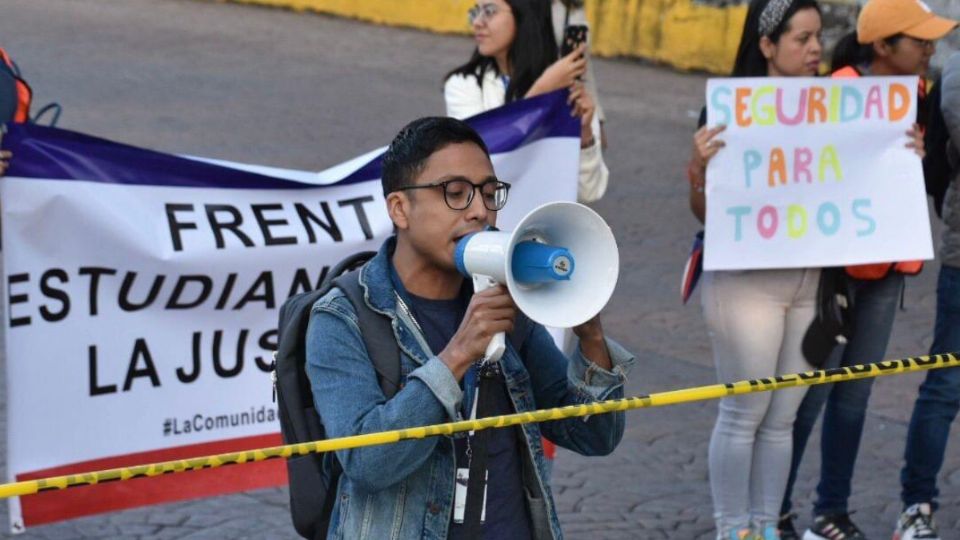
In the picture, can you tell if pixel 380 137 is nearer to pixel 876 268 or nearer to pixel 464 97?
pixel 464 97

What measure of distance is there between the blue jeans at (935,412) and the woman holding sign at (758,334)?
527 mm

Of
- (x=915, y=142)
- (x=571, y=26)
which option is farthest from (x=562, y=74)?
(x=915, y=142)

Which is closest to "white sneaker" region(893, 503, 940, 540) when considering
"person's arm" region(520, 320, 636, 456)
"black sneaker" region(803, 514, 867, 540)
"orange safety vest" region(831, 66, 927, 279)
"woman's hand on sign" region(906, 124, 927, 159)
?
"black sneaker" region(803, 514, 867, 540)

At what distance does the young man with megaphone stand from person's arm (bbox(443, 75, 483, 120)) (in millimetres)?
2433

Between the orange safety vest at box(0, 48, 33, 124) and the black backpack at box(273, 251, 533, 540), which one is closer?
the black backpack at box(273, 251, 533, 540)

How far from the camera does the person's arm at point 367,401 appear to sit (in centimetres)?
291

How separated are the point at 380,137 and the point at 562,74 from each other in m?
7.39

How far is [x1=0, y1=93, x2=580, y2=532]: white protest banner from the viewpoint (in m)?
4.95

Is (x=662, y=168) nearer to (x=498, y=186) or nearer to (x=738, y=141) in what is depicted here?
(x=738, y=141)

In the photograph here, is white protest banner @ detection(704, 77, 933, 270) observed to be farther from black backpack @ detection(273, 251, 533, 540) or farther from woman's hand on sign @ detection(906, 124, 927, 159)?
black backpack @ detection(273, 251, 533, 540)

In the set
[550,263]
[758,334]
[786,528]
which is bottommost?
[786,528]

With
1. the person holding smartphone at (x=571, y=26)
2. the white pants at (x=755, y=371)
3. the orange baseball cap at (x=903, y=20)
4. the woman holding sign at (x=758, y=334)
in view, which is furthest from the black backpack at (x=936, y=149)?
the person holding smartphone at (x=571, y=26)

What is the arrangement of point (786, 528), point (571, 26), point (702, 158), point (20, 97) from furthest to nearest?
point (786, 528)
point (571, 26)
point (702, 158)
point (20, 97)

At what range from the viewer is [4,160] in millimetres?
4840
